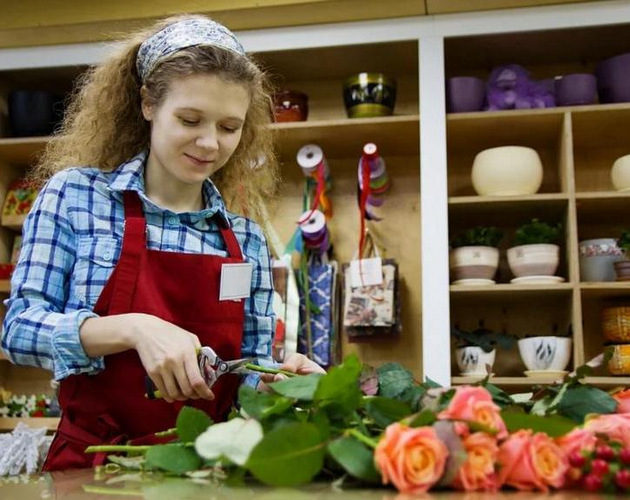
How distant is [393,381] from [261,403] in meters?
0.12

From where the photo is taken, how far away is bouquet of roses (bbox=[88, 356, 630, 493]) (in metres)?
0.52

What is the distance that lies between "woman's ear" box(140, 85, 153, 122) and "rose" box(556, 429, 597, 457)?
904 millimetres

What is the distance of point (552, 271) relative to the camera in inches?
92.2

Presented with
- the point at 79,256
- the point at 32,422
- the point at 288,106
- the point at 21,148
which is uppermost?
the point at 288,106

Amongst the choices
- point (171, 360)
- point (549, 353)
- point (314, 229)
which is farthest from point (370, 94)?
point (171, 360)

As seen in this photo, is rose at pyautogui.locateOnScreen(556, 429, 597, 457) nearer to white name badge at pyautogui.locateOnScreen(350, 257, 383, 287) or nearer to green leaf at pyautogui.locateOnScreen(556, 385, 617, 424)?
green leaf at pyautogui.locateOnScreen(556, 385, 617, 424)

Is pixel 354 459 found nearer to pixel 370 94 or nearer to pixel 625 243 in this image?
pixel 625 243

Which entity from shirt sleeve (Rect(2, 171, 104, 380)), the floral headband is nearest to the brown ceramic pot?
the floral headband

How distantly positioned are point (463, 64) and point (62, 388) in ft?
6.22

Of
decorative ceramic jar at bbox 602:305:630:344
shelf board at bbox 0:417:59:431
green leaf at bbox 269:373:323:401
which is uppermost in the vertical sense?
decorative ceramic jar at bbox 602:305:630:344

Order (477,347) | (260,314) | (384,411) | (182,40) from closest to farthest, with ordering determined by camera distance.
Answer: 1. (384,411)
2. (182,40)
3. (260,314)
4. (477,347)

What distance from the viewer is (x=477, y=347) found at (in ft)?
7.75

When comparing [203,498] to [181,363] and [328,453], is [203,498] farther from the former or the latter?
[181,363]

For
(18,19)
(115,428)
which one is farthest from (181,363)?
(18,19)
